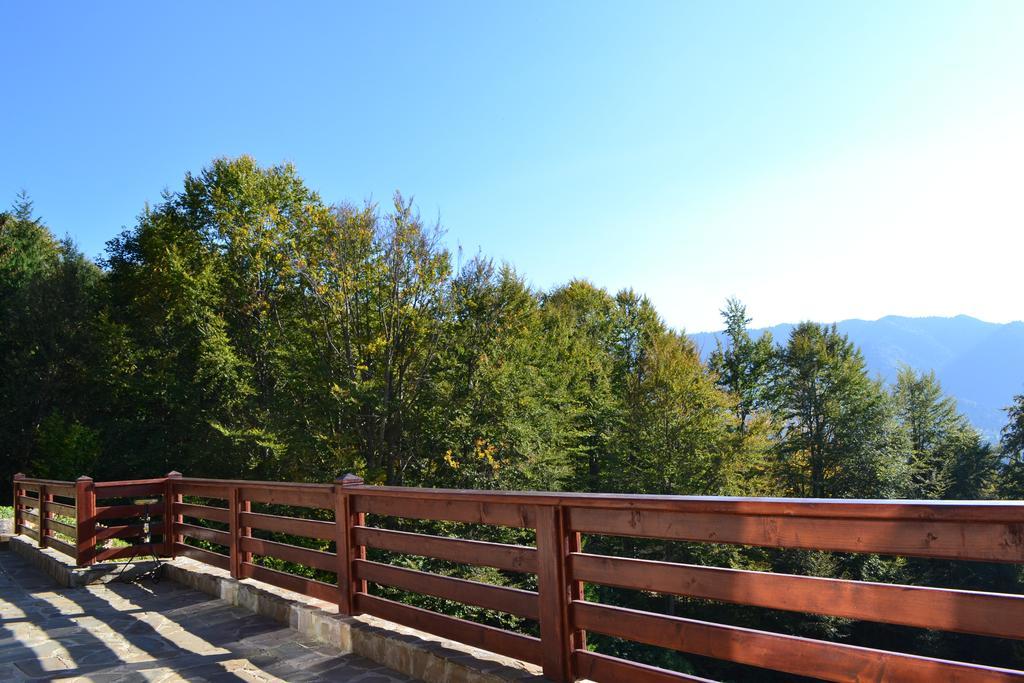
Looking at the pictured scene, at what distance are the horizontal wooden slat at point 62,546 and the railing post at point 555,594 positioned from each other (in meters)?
6.53

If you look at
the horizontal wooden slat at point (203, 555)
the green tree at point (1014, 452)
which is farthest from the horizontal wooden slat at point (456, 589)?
the green tree at point (1014, 452)

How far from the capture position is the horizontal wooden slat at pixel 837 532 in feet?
6.23

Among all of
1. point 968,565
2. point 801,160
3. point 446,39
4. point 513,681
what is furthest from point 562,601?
point 968,565

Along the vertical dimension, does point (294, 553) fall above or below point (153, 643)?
above

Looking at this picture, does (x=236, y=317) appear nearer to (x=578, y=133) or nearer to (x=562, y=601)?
(x=578, y=133)

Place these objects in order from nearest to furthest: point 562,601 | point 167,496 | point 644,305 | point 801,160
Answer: point 562,601, point 167,496, point 801,160, point 644,305

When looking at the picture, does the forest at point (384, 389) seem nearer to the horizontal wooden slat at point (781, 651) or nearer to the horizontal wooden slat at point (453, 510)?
the horizontal wooden slat at point (453, 510)

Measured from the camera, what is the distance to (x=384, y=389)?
19.2 meters

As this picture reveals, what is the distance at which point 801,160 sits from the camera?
1847 cm

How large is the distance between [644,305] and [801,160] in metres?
16.8

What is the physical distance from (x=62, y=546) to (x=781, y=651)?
8788mm

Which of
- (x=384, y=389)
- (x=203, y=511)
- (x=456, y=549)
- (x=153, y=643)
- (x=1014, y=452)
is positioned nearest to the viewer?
(x=456, y=549)

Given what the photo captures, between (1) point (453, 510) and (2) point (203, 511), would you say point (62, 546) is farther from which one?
(1) point (453, 510)

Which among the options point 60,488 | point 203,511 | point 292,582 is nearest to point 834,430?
point 203,511
